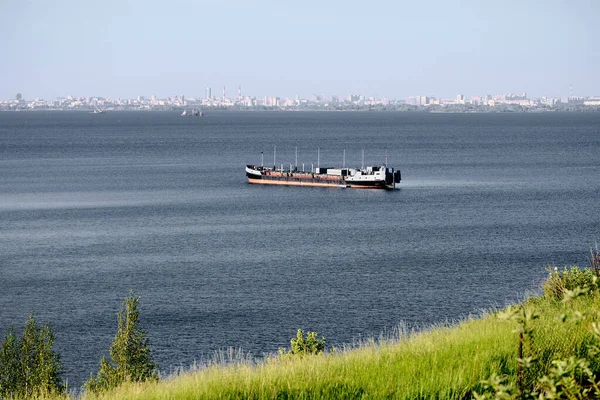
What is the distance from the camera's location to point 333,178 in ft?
376

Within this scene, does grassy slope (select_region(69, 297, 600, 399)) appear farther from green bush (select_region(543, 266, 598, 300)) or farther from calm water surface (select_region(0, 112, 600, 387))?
calm water surface (select_region(0, 112, 600, 387))

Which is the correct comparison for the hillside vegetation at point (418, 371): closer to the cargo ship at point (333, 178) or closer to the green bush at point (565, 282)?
the green bush at point (565, 282)

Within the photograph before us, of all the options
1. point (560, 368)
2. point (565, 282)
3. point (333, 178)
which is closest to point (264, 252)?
point (565, 282)

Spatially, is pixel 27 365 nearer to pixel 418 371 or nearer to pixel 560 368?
pixel 418 371

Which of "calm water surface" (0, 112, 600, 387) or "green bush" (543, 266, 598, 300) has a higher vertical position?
"green bush" (543, 266, 598, 300)

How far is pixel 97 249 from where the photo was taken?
6719 centimetres

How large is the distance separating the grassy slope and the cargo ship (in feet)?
319

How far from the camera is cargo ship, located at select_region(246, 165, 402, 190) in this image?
11162cm

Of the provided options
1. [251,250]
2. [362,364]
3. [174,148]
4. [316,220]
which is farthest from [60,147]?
[362,364]

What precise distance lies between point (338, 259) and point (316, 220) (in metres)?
20.4

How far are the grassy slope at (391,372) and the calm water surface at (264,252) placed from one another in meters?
24.6

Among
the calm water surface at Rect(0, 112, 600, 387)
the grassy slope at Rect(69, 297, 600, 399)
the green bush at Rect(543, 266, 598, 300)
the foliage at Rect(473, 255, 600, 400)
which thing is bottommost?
the calm water surface at Rect(0, 112, 600, 387)

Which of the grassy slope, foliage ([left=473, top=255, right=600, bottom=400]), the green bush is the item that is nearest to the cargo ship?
the green bush

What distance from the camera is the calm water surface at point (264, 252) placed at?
45.7m
